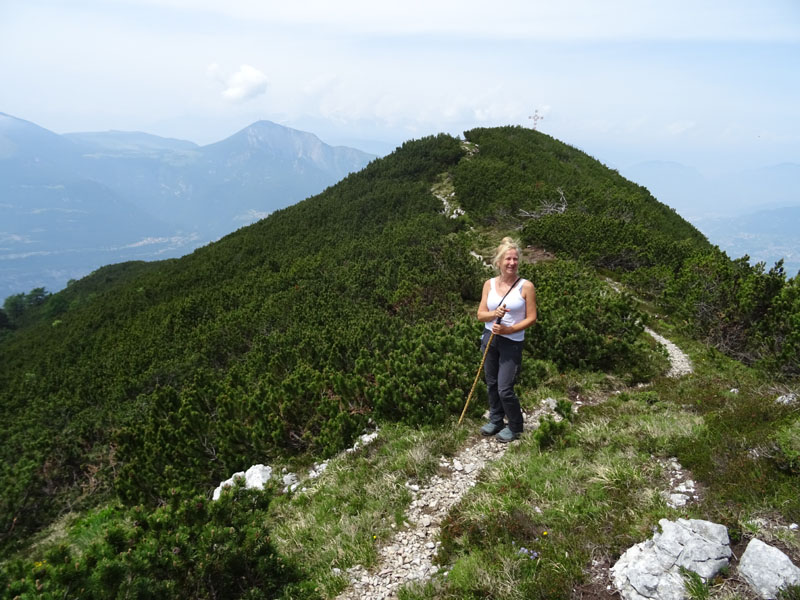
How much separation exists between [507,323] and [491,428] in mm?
1557

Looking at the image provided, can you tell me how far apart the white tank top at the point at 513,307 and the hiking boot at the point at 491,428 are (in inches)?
52.8

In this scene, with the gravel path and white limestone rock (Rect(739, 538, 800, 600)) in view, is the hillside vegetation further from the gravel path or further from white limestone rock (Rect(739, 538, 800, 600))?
white limestone rock (Rect(739, 538, 800, 600))

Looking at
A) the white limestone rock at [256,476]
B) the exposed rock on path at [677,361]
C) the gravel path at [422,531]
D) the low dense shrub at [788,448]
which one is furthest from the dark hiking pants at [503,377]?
the exposed rock on path at [677,361]

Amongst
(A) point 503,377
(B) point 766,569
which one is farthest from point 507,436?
(B) point 766,569

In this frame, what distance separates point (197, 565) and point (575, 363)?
21.2 ft

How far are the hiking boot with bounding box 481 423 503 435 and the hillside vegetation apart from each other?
49 centimetres

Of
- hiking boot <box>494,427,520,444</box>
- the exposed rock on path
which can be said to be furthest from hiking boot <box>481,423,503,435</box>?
the exposed rock on path

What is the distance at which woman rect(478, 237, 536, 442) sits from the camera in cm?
466

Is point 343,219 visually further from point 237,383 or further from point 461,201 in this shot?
point 237,383

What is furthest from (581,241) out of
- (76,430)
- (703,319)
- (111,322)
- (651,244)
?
(111,322)

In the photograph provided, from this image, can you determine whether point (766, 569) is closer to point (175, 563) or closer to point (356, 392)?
point (175, 563)

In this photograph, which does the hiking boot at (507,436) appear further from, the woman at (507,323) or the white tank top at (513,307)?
the white tank top at (513,307)

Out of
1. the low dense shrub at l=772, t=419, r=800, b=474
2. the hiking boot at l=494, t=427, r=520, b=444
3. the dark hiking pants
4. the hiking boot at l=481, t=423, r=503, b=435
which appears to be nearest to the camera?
the low dense shrub at l=772, t=419, r=800, b=474

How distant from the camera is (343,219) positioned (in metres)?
25.8
